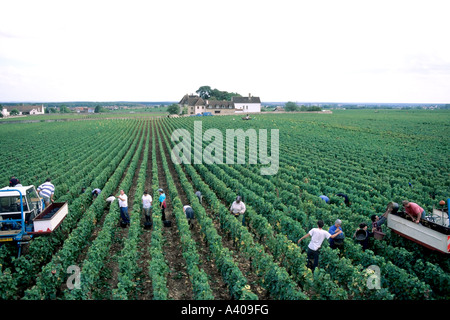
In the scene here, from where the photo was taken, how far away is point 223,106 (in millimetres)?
102062

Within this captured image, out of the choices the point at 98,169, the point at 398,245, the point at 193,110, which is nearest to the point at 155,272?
the point at 398,245

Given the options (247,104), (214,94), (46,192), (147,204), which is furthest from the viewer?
(214,94)

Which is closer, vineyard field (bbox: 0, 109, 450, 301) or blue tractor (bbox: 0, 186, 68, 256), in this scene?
vineyard field (bbox: 0, 109, 450, 301)

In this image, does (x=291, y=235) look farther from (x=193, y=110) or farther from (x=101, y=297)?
(x=193, y=110)

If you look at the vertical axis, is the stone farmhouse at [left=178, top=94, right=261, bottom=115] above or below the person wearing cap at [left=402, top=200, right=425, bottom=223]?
above

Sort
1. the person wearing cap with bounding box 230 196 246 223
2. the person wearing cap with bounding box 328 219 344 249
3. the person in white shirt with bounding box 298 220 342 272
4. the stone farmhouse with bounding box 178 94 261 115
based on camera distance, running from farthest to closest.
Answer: the stone farmhouse with bounding box 178 94 261 115 < the person wearing cap with bounding box 230 196 246 223 < the person wearing cap with bounding box 328 219 344 249 < the person in white shirt with bounding box 298 220 342 272

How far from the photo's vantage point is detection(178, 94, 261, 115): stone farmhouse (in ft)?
325

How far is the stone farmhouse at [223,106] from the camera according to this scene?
99.2 metres

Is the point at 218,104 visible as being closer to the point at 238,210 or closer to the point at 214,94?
the point at 214,94

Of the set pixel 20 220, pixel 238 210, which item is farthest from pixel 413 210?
pixel 20 220

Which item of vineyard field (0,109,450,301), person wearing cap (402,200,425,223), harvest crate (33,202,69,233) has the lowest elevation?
vineyard field (0,109,450,301)

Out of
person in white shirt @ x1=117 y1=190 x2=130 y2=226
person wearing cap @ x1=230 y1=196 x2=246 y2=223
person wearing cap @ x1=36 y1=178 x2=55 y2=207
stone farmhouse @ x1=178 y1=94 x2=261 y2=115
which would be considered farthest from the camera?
stone farmhouse @ x1=178 y1=94 x2=261 y2=115

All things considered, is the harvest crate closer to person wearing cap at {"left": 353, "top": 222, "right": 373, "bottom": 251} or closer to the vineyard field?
the vineyard field

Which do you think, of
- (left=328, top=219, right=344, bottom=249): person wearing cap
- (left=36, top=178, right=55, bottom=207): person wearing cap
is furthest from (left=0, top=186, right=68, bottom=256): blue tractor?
(left=328, top=219, right=344, bottom=249): person wearing cap
